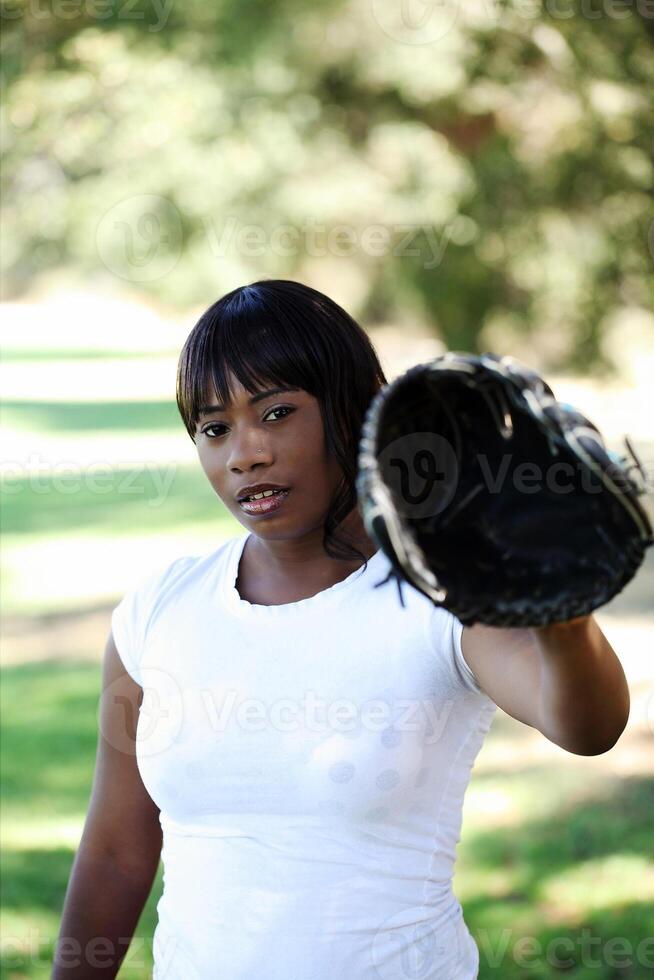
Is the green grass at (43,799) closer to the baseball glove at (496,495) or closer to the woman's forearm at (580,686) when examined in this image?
the woman's forearm at (580,686)

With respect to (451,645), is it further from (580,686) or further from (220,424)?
(220,424)

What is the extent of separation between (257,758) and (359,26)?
58.7ft

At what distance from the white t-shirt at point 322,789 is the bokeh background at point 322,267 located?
386 millimetres

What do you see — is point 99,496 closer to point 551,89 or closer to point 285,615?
point 551,89

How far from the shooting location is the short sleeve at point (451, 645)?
1434 millimetres

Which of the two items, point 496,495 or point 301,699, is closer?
point 496,495

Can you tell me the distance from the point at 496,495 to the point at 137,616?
648 mm

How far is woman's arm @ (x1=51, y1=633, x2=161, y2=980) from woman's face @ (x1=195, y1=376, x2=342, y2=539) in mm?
380

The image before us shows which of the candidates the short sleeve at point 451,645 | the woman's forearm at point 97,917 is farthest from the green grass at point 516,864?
the short sleeve at point 451,645

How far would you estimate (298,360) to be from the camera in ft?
5.24

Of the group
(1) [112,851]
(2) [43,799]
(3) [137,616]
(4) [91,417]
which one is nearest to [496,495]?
(3) [137,616]

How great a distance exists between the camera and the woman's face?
157cm

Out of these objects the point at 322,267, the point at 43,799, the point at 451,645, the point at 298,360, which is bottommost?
the point at 322,267

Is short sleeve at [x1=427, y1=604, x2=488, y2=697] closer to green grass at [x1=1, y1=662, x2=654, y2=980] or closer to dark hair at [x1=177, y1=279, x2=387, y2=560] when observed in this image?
dark hair at [x1=177, y1=279, x2=387, y2=560]
